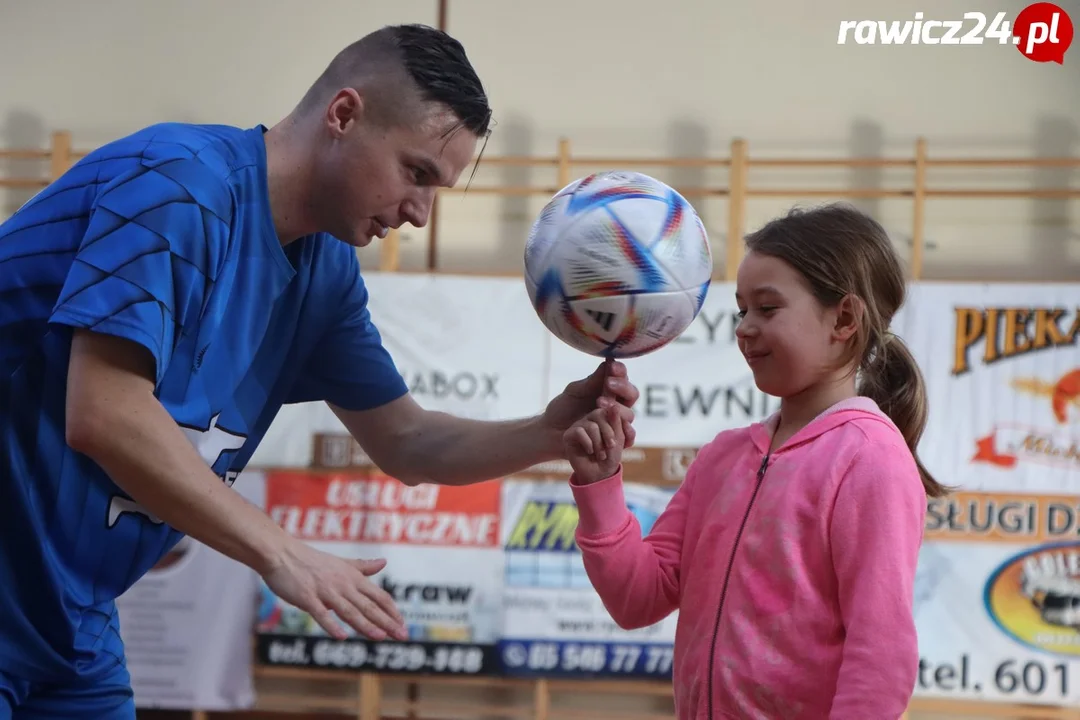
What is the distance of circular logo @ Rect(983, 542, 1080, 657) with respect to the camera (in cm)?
509

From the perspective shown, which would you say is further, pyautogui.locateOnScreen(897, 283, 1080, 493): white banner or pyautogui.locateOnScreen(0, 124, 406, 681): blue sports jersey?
pyautogui.locateOnScreen(897, 283, 1080, 493): white banner

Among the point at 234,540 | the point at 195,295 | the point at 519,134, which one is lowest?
the point at 234,540

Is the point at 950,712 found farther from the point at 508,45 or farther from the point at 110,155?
the point at 110,155

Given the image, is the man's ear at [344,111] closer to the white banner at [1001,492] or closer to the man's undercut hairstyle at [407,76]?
the man's undercut hairstyle at [407,76]

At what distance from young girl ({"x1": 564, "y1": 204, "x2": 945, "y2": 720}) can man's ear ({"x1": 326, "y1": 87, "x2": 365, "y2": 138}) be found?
1.90 ft

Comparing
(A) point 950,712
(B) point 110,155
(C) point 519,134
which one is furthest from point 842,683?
(C) point 519,134

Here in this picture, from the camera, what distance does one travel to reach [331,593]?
1.32m

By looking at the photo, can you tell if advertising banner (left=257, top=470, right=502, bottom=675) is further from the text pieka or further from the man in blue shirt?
the man in blue shirt

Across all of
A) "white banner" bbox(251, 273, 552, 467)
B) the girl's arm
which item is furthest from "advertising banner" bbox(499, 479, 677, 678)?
the girl's arm

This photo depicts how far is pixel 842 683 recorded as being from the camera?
1.35m

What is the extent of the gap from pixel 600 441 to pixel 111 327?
0.74 m

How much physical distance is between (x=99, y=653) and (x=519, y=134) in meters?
4.71

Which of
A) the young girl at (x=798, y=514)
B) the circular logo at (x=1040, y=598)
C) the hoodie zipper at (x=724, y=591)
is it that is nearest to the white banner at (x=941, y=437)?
the circular logo at (x=1040, y=598)

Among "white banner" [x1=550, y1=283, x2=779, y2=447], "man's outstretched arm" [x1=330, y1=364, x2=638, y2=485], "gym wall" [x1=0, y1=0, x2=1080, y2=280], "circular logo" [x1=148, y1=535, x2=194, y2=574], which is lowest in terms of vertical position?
"circular logo" [x1=148, y1=535, x2=194, y2=574]
